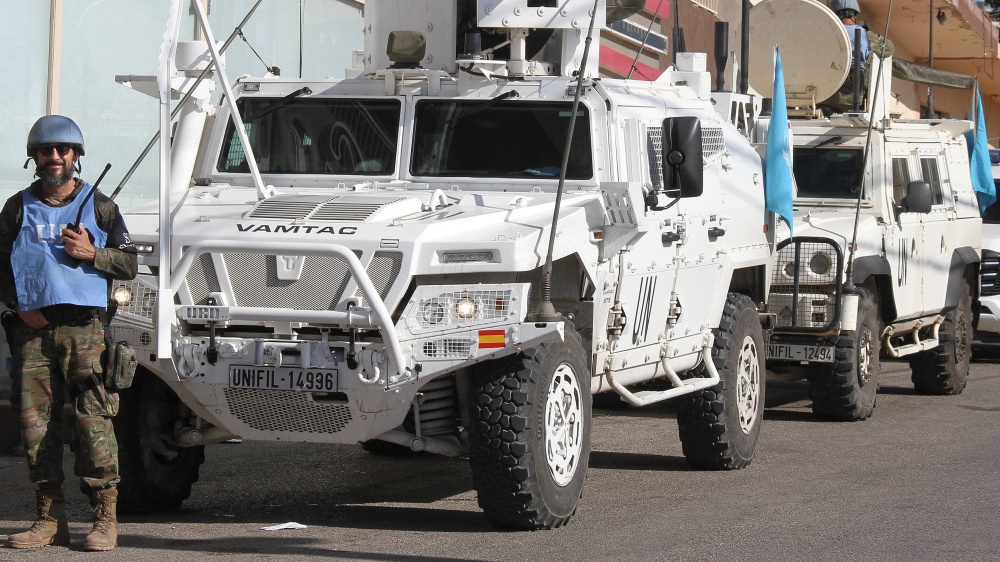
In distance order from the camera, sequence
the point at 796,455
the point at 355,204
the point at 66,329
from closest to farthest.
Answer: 1. the point at 66,329
2. the point at 355,204
3. the point at 796,455

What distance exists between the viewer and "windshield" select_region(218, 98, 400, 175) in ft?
28.5

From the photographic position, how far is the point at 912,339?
14492 millimetres

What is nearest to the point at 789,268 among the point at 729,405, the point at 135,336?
the point at 729,405

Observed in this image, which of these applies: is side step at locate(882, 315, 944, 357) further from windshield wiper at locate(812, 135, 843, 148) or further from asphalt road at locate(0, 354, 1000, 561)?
windshield wiper at locate(812, 135, 843, 148)

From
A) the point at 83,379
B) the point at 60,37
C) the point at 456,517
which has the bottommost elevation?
the point at 456,517

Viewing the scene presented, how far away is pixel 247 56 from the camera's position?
14.9 m

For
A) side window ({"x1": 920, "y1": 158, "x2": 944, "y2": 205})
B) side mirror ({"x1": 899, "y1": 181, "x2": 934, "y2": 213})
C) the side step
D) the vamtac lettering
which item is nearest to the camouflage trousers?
the vamtac lettering

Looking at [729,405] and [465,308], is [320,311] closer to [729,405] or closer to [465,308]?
[465,308]

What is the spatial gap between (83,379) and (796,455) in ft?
17.2

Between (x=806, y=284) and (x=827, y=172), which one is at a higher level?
(x=827, y=172)

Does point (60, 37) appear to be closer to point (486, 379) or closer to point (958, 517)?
point (486, 379)

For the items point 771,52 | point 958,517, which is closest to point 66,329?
point 958,517

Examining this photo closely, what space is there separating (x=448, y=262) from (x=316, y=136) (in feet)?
6.55

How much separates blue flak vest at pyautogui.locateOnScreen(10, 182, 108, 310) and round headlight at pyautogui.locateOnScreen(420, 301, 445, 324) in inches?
54.0
